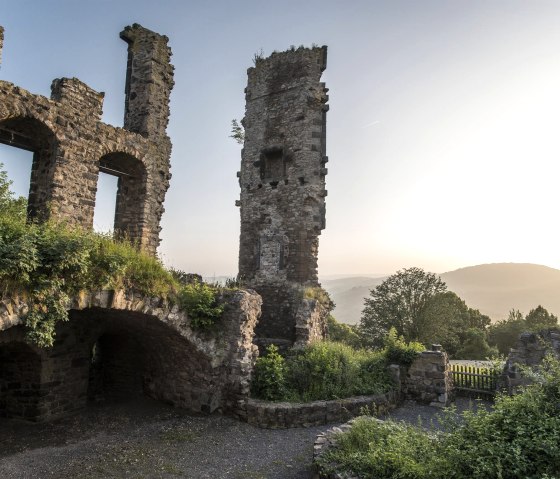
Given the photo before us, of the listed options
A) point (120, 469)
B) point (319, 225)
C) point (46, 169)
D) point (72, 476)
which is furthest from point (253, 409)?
point (319, 225)

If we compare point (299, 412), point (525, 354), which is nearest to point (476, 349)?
point (525, 354)

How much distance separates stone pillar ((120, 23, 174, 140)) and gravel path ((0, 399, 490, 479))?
7.73m

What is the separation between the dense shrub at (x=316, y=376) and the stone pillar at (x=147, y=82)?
7.49 meters

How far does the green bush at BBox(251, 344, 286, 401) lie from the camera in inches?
A: 381

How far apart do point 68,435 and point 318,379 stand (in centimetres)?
580

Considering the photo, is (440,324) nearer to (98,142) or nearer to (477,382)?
(477,382)

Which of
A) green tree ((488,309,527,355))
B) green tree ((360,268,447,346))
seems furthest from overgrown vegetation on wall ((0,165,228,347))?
green tree ((488,309,527,355))

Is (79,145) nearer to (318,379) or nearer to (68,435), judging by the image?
(68,435)

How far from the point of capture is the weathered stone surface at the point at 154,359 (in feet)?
29.3

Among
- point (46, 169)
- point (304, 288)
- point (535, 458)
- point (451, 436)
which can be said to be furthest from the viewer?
point (304, 288)

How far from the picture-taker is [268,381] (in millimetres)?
9719

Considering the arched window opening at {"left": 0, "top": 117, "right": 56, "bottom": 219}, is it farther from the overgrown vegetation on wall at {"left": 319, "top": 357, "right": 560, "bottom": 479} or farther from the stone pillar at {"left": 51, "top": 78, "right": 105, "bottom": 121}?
the overgrown vegetation on wall at {"left": 319, "top": 357, "right": 560, "bottom": 479}

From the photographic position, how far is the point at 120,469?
6.75 m

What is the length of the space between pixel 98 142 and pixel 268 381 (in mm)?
7455
